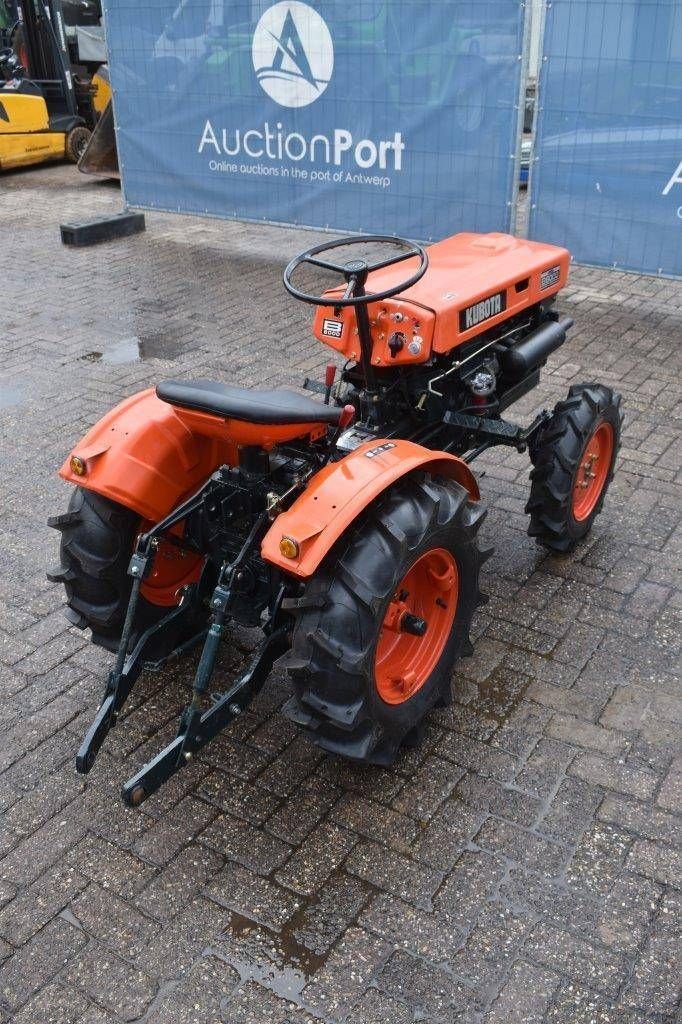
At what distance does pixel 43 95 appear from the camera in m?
12.3

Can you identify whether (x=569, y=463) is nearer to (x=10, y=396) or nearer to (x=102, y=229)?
(x=10, y=396)

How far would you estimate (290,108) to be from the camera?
8.14 meters

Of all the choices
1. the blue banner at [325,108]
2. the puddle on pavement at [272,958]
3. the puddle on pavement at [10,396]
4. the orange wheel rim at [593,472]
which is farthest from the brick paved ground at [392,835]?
the blue banner at [325,108]

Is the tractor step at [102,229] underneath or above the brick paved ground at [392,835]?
above

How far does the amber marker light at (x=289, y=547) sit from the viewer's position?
2594 millimetres

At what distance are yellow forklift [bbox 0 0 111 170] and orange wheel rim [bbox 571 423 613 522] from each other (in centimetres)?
974

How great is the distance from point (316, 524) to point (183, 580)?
1063 mm

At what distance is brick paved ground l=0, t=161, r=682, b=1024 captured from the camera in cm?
245

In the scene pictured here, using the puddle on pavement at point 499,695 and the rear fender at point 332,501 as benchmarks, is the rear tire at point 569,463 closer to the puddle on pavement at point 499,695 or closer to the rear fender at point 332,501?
the puddle on pavement at point 499,695

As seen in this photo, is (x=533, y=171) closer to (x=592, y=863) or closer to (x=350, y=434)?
(x=350, y=434)

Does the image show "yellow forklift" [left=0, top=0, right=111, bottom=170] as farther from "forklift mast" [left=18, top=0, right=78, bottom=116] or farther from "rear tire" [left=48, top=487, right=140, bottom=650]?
"rear tire" [left=48, top=487, right=140, bottom=650]

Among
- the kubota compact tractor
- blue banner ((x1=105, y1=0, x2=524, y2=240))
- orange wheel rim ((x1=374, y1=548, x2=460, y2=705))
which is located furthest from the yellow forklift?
orange wheel rim ((x1=374, y1=548, x2=460, y2=705))

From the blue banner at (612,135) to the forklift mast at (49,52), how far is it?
26.9ft

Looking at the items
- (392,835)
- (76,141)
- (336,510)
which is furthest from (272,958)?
(76,141)
